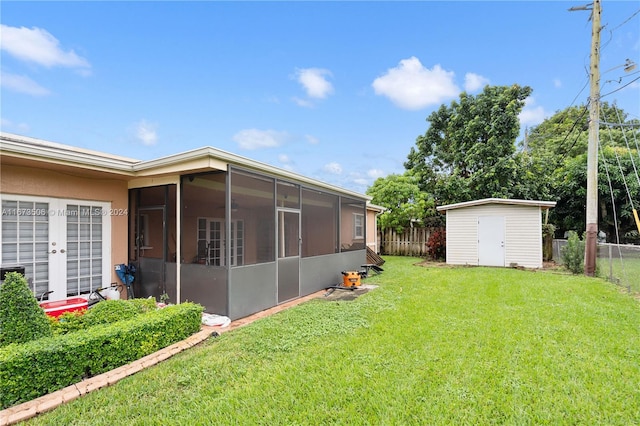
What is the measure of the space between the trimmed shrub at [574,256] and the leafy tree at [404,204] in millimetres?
5193

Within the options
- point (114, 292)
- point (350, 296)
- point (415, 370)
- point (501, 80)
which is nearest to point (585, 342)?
point (415, 370)

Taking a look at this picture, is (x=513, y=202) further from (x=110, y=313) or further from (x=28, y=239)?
(x=28, y=239)

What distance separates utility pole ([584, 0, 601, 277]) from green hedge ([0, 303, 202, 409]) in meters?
11.0

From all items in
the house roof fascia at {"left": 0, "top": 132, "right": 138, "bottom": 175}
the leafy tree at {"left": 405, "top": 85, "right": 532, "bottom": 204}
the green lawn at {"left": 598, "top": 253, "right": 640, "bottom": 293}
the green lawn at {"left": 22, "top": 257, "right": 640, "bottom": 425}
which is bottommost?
the green lawn at {"left": 22, "top": 257, "right": 640, "bottom": 425}

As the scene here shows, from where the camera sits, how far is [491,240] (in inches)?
456

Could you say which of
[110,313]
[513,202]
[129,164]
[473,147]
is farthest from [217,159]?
[473,147]

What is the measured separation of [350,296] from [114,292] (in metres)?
4.56

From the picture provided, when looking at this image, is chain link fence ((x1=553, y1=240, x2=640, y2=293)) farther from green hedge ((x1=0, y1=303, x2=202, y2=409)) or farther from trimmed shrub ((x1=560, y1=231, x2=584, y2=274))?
green hedge ((x1=0, y1=303, x2=202, y2=409))

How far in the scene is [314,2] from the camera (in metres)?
9.07

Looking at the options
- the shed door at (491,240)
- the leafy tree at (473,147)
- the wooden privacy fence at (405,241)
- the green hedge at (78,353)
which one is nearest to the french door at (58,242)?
the green hedge at (78,353)

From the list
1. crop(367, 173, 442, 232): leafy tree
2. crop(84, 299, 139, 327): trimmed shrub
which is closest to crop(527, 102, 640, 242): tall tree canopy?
crop(367, 173, 442, 232): leafy tree

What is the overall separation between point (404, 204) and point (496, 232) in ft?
14.8

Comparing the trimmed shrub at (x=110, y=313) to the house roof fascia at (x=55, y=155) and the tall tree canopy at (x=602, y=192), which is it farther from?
the tall tree canopy at (x=602, y=192)

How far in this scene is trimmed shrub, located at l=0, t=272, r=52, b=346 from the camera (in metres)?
2.97
